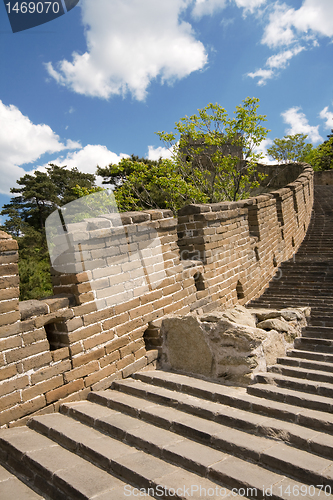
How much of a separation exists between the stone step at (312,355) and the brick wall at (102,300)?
3.92 ft

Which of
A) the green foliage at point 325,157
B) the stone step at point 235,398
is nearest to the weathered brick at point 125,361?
the stone step at point 235,398

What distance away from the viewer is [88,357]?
9.78ft

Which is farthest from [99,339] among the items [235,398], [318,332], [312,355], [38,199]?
[38,199]

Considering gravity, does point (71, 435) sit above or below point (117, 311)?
below

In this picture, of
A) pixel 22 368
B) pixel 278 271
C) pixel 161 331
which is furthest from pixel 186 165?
pixel 22 368

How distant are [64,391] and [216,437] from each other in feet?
4.09

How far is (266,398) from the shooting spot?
2.76 meters

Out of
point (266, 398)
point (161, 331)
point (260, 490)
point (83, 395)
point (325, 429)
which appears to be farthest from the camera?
point (161, 331)

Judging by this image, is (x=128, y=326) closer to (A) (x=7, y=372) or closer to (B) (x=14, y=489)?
(A) (x=7, y=372)

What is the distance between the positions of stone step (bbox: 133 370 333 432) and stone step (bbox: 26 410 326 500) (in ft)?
1.25

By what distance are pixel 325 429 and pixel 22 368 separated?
2061mm

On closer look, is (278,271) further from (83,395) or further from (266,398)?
(83,395)

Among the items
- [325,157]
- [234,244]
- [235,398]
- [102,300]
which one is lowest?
[235,398]

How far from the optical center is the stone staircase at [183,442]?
1.93 metres
